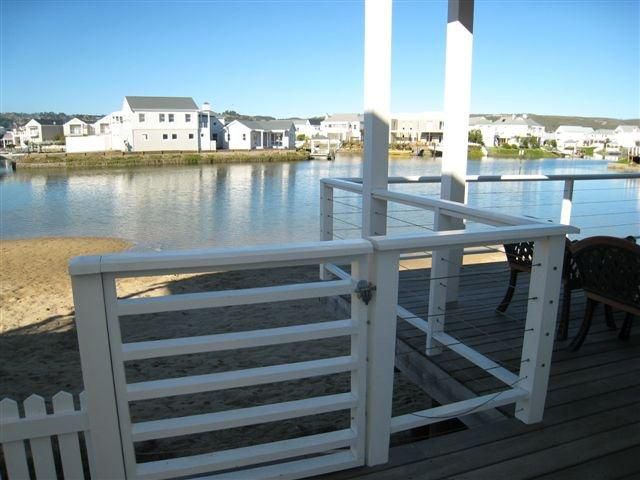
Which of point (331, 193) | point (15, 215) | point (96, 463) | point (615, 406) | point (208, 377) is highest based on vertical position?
point (331, 193)

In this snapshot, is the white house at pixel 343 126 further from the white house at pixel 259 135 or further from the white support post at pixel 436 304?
the white support post at pixel 436 304

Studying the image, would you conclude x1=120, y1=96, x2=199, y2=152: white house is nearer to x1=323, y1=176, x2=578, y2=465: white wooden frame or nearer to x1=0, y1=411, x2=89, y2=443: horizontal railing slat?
x1=323, y1=176, x2=578, y2=465: white wooden frame

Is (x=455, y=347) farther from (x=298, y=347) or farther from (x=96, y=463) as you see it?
(x=298, y=347)

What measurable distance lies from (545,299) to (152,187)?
27.5 m

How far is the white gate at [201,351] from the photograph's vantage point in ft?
4.55

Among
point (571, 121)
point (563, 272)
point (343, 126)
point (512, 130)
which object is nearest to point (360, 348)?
point (563, 272)

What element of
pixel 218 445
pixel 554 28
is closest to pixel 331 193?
pixel 218 445

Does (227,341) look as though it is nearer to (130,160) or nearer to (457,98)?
(457,98)

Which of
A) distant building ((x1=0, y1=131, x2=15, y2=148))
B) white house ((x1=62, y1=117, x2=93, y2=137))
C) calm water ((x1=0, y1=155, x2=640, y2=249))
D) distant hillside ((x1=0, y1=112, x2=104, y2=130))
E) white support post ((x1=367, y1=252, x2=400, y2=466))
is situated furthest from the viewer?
distant hillside ((x1=0, y1=112, x2=104, y2=130))

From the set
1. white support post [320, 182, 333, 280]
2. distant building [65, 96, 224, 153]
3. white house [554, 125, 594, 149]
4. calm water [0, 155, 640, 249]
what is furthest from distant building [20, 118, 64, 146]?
white house [554, 125, 594, 149]

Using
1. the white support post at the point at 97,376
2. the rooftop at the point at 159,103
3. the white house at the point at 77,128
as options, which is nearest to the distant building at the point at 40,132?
the white house at the point at 77,128

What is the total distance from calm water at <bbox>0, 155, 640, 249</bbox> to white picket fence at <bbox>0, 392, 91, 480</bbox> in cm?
625

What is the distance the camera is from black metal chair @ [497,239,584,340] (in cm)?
289

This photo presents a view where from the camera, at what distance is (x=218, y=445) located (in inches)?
129
